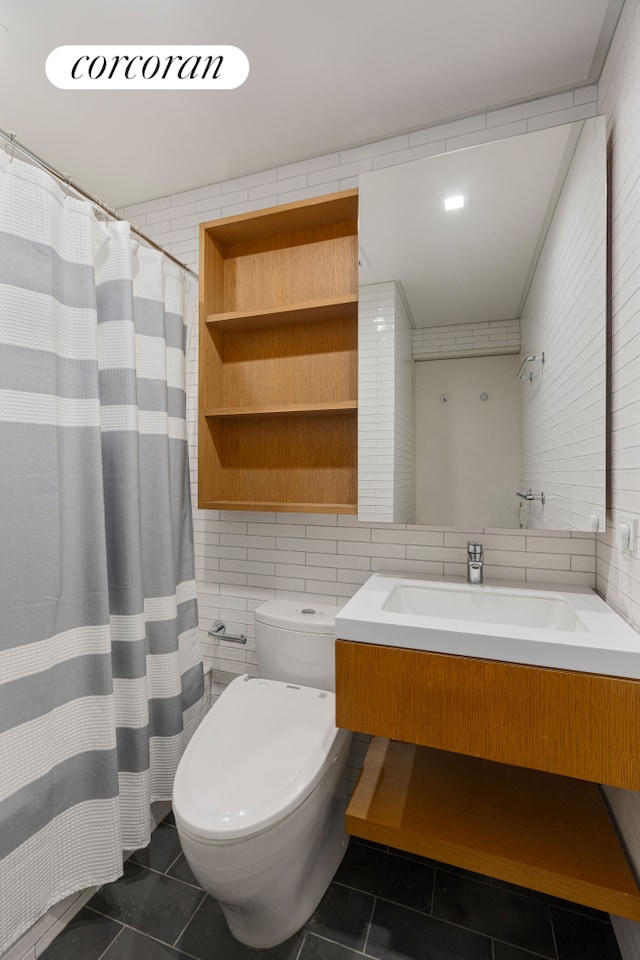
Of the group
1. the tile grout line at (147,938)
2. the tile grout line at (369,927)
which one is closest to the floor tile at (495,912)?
the tile grout line at (369,927)

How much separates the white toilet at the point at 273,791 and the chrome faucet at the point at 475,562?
51 centimetres

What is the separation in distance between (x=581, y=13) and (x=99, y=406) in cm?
172

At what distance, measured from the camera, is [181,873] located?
1476 mm

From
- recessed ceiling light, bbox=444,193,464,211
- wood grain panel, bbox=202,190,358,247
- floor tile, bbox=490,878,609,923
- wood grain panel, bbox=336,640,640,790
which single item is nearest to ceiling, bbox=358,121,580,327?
recessed ceiling light, bbox=444,193,464,211

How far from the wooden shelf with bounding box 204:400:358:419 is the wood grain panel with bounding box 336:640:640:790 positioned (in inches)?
32.1

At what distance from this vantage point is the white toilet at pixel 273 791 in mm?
1073

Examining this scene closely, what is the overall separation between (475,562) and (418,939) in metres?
1.07

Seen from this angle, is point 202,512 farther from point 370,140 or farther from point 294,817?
point 370,140

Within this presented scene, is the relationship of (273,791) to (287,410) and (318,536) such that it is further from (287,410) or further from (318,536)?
(287,410)

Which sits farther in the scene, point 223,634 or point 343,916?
point 223,634

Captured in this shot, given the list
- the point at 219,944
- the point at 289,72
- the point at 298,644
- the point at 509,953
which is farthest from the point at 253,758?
the point at 289,72

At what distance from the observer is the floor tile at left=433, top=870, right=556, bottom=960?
1268 mm

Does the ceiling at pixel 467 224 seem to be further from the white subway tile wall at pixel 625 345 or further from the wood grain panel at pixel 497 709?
the wood grain panel at pixel 497 709

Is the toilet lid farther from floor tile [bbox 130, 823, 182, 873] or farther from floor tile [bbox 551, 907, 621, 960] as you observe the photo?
floor tile [bbox 551, 907, 621, 960]
